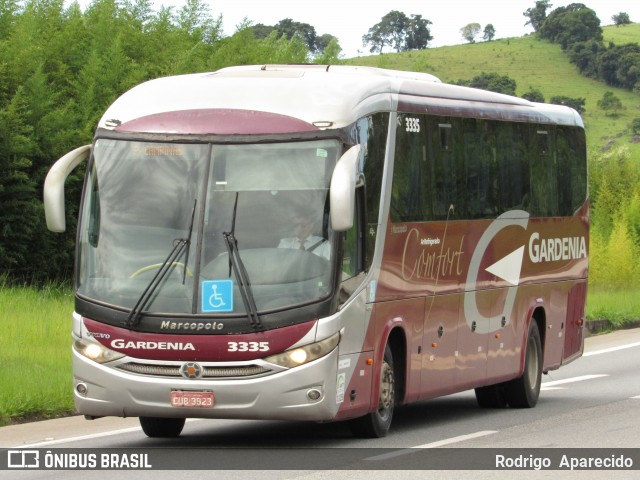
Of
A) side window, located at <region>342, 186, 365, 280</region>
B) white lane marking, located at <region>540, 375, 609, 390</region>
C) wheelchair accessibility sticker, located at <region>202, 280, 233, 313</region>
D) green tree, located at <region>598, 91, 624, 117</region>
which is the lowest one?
green tree, located at <region>598, 91, 624, 117</region>

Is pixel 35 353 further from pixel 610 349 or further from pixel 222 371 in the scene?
pixel 610 349

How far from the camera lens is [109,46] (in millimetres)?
36000

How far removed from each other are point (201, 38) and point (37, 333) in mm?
21373

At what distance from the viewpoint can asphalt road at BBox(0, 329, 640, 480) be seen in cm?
1162

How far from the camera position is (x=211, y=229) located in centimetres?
1278

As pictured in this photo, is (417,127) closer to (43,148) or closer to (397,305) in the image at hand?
(397,305)

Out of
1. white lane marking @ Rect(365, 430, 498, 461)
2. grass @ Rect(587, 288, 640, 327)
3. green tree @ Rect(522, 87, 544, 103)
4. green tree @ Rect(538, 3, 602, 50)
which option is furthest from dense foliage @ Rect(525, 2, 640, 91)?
white lane marking @ Rect(365, 430, 498, 461)

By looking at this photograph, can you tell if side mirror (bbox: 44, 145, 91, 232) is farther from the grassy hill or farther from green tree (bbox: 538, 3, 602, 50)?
green tree (bbox: 538, 3, 602, 50)

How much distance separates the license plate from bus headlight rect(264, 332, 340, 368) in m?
0.56

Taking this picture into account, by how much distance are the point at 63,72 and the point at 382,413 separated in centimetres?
2220

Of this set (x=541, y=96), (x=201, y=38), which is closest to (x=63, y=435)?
(x=201, y=38)

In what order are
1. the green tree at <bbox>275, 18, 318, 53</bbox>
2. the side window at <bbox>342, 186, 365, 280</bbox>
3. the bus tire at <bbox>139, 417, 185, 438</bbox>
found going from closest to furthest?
the side window at <bbox>342, 186, 365, 280</bbox> < the bus tire at <bbox>139, 417, 185, 438</bbox> < the green tree at <bbox>275, 18, 318, 53</bbox>

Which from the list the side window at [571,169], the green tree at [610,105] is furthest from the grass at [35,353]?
the green tree at [610,105]

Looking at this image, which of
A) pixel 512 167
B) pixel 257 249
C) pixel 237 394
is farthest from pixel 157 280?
pixel 512 167
